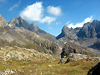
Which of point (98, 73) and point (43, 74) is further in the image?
point (43, 74)

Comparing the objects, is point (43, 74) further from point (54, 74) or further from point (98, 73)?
point (98, 73)

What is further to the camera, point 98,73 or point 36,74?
point 36,74

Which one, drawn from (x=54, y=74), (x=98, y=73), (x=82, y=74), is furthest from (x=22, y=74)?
(x=98, y=73)

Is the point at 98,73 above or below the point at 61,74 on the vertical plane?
above

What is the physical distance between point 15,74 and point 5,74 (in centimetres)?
256

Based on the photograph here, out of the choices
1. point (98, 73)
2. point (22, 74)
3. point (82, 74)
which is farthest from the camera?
point (22, 74)

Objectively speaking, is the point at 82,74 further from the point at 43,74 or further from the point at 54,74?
the point at 43,74

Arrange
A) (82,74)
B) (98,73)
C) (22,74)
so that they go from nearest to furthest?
(98,73), (82,74), (22,74)

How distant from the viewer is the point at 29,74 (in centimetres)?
2527

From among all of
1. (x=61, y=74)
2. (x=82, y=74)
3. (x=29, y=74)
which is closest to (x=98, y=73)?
(x=82, y=74)

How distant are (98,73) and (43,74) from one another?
45.2 ft

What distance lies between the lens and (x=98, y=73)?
17.9 meters

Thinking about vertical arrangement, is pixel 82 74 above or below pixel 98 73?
below

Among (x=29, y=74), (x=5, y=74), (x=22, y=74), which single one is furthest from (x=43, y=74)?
(x=5, y=74)
